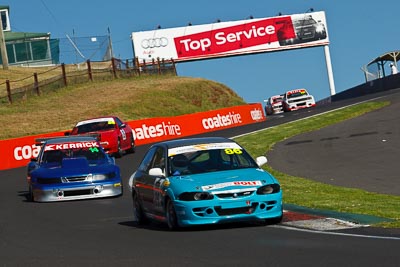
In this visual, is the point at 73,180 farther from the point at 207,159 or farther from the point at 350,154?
the point at 350,154

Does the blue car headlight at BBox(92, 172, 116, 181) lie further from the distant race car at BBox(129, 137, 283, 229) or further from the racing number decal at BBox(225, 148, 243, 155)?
the racing number decal at BBox(225, 148, 243, 155)

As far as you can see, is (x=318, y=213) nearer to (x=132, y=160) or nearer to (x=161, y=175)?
(x=161, y=175)

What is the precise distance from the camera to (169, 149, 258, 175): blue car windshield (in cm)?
1488

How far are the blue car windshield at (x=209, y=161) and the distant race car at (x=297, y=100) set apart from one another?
49725mm

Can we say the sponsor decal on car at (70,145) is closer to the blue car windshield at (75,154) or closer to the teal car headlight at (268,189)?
the blue car windshield at (75,154)

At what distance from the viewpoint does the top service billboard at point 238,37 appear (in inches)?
3789

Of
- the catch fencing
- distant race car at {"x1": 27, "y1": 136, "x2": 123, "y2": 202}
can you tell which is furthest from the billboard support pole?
distant race car at {"x1": 27, "y1": 136, "x2": 123, "y2": 202}

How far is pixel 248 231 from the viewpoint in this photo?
1375cm

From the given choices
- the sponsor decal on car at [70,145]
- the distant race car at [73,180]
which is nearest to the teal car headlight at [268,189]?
the distant race car at [73,180]

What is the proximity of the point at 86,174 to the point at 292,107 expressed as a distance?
43.8 meters

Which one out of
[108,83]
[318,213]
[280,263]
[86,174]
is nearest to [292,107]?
[108,83]

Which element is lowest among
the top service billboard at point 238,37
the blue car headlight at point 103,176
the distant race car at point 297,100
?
the blue car headlight at point 103,176

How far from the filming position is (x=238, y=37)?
97188 millimetres

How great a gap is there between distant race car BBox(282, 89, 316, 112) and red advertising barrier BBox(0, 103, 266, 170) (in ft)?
33.4
